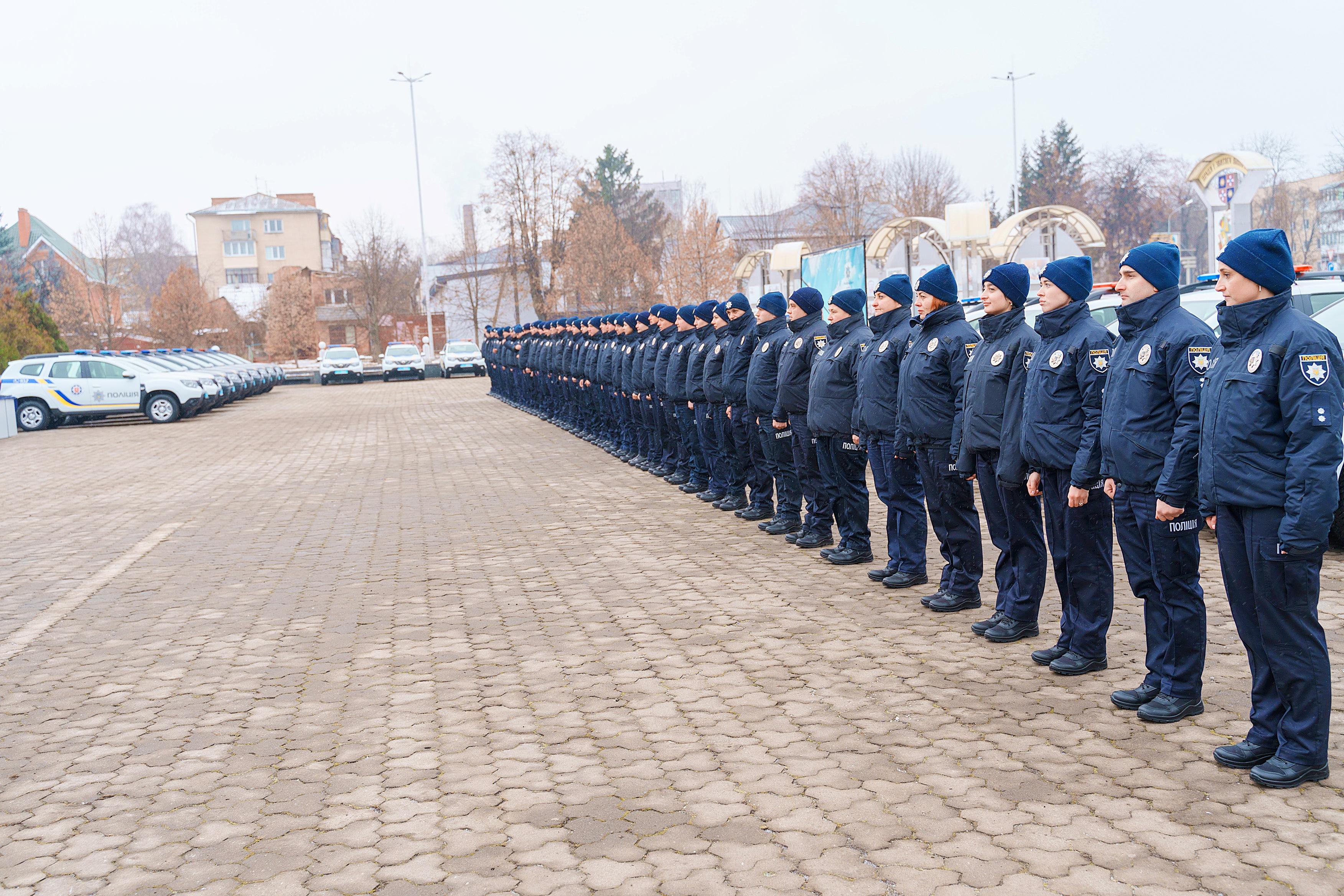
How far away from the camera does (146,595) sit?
8203 millimetres

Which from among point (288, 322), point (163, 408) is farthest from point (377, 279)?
point (163, 408)

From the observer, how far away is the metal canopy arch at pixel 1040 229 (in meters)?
27.5

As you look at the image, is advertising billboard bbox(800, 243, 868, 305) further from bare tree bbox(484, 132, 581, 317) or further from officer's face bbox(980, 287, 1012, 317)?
bare tree bbox(484, 132, 581, 317)

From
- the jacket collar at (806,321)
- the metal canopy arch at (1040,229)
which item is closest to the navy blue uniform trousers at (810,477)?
the jacket collar at (806,321)

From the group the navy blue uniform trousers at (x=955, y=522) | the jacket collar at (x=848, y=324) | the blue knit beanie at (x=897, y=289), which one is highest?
the blue knit beanie at (x=897, y=289)

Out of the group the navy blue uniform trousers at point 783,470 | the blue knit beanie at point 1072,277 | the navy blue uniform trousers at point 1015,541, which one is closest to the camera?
the blue knit beanie at point 1072,277

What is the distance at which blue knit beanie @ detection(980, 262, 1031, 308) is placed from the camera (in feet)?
20.0

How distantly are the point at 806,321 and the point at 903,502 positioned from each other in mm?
2325

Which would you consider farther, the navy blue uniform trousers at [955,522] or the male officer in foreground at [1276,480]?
the navy blue uniform trousers at [955,522]

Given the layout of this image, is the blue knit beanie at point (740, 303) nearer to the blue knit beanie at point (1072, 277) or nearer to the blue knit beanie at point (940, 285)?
the blue knit beanie at point (940, 285)

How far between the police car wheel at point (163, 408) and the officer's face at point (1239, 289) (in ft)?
87.3

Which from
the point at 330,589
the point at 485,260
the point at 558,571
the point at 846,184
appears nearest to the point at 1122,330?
the point at 558,571

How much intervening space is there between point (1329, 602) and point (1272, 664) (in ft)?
9.03

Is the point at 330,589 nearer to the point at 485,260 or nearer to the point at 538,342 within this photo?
the point at 538,342
